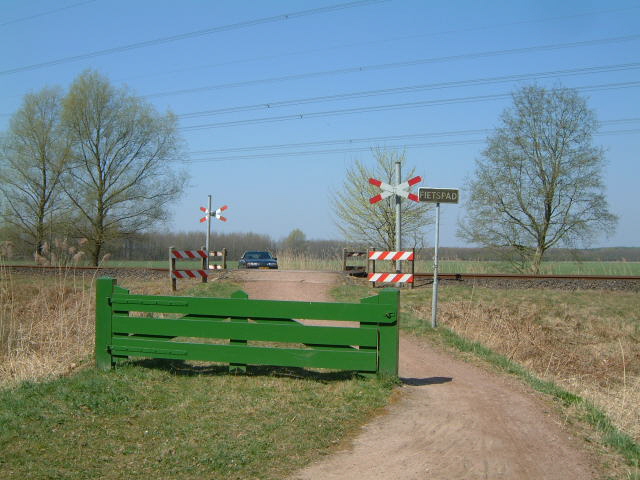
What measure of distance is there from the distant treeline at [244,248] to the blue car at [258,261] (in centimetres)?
108

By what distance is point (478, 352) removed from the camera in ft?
33.0

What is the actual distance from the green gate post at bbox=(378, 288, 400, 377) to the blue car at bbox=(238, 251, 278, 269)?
73.7 feet

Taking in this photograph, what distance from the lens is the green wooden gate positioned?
7.36 metres

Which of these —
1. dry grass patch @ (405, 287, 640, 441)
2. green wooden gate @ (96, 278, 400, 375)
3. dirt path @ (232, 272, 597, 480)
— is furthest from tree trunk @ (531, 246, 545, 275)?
green wooden gate @ (96, 278, 400, 375)

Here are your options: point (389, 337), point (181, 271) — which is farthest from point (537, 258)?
point (389, 337)

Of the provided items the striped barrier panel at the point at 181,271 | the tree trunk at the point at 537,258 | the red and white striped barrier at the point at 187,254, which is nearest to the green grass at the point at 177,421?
the striped barrier panel at the point at 181,271

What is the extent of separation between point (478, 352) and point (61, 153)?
3058 cm

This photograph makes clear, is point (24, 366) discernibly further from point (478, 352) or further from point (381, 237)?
point (381, 237)

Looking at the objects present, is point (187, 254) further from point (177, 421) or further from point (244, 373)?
point (177, 421)

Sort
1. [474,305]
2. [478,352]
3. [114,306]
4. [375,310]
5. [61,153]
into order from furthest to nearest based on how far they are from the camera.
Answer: [61,153] → [474,305] → [478,352] → [114,306] → [375,310]

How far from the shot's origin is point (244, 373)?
25.7 ft

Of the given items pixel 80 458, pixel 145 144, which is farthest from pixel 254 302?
pixel 145 144

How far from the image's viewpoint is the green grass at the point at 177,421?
5.00 m

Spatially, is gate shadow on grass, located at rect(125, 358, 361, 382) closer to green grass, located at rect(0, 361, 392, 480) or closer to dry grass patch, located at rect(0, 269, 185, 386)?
green grass, located at rect(0, 361, 392, 480)
